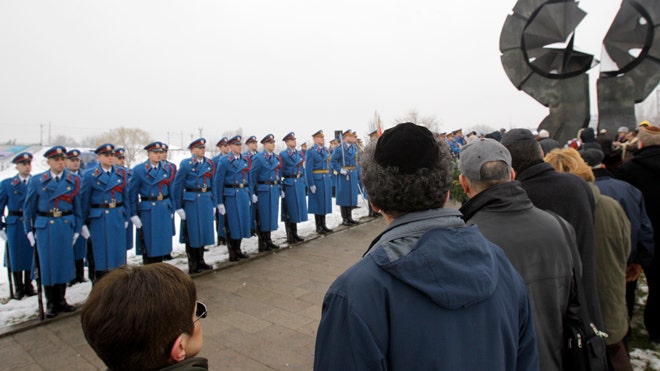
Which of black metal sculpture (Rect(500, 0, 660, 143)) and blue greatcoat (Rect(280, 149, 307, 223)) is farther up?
black metal sculpture (Rect(500, 0, 660, 143))

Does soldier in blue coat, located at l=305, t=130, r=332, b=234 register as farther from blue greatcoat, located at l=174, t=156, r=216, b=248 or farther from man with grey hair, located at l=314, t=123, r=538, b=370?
man with grey hair, located at l=314, t=123, r=538, b=370

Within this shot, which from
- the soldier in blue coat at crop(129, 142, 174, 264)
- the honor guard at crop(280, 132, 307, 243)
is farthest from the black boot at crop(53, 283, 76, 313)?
the honor guard at crop(280, 132, 307, 243)

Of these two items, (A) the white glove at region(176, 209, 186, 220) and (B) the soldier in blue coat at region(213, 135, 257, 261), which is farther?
(B) the soldier in blue coat at region(213, 135, 257, 261)

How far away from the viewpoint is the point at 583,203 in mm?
2449

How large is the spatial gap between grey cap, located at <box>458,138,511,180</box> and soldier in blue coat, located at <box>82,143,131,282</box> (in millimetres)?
5347

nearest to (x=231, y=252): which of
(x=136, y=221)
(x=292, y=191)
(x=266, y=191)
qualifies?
(x=266, y=191)

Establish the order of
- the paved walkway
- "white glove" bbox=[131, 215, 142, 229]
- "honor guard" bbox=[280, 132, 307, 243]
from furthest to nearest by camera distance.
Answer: "honor guard" bbox=[280, 132, 307, 243]
"white glove" bbox=[131, 215, 142, 229]
the paved walkway

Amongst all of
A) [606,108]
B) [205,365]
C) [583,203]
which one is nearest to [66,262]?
[205,365]

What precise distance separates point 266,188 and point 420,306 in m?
7.18

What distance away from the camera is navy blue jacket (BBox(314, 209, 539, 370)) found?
1068 mm

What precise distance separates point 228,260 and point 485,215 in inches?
239

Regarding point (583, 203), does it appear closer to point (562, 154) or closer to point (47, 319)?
point (562, 154)

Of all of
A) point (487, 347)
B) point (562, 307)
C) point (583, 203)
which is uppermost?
point (583, 203)

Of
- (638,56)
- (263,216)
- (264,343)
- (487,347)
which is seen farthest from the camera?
(638,56)
